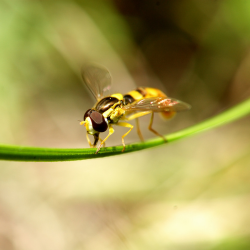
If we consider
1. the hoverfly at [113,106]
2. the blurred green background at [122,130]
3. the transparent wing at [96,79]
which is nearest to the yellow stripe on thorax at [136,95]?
the hoverfly at [113,106]

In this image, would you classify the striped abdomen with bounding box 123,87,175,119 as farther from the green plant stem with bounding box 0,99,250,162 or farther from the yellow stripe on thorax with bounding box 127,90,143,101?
the green plant stem with bounding box 0,99,250,162

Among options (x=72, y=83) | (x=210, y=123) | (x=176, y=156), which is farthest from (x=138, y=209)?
(x=72, y=83)

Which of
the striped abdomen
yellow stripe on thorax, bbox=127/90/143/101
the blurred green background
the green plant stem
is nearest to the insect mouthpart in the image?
the green plant stem

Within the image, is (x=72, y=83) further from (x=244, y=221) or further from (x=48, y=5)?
(x=244, y=221)

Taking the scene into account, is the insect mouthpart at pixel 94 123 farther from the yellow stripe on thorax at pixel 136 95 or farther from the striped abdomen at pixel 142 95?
the yellow stripe on thorax at pixel 136 95

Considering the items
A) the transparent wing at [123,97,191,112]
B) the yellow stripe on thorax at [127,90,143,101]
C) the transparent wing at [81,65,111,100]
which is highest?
the transparent wing at [81,65,111,100]

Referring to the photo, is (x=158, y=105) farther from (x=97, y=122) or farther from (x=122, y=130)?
(x=122, y=130)

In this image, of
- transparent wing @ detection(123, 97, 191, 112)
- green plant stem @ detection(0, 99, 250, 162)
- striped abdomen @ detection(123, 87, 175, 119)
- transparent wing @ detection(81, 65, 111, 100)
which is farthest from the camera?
transparent wing @ detection(81, 65, 111, 100)
